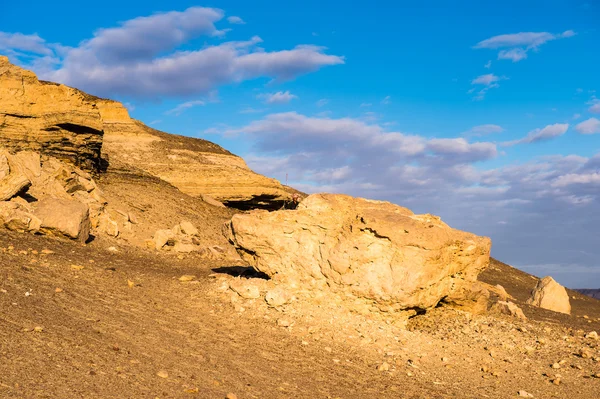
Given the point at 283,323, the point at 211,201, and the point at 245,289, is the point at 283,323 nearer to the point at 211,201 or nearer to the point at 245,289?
the point at 245,289

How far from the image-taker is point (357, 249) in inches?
408

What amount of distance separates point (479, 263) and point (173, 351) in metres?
6.90

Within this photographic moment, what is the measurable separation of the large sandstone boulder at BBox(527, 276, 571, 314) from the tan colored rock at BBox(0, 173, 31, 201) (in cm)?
1779

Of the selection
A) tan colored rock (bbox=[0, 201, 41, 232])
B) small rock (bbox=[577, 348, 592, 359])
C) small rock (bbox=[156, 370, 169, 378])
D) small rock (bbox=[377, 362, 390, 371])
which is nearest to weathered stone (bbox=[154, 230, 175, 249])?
tan colored rock (bbox=[0, 201, 41, 232])

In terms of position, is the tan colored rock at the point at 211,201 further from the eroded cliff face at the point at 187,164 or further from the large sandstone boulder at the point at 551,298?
the large sandstone boulder at the point at 551,298

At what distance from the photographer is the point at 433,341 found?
34.1 feet

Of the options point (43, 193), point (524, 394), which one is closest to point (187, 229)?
point (43, 193)

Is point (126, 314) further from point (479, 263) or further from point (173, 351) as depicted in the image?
point (479, 263)

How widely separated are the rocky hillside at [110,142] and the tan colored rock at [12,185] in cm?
461

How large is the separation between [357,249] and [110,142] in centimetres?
2028

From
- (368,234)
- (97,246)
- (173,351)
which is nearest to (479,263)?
(368,234)

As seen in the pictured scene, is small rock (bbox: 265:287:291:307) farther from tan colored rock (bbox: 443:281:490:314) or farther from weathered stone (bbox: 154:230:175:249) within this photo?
weathered stone (bbox: 154:230:175:249)

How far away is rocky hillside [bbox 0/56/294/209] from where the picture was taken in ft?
60.0

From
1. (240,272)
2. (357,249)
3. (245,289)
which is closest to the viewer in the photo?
(357,249)
